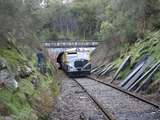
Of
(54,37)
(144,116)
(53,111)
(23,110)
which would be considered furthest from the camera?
(54,37)

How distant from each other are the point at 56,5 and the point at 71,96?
276 ft

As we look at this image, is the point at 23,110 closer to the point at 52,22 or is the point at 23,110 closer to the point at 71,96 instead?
the point at 71,96

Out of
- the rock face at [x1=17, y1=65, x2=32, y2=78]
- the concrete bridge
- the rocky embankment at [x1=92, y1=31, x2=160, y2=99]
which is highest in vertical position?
the rock face at [x1=17, y1=65, x2=32, y2=78]

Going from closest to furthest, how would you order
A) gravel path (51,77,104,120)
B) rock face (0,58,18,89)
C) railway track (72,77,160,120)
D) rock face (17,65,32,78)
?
rock face (0,58,18,89)
railway track (72,77,160,120)
gravel path (51,77,104,120)
rock face (17,65,32,78)

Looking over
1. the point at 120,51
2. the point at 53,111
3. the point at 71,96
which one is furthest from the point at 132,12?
the point at 53,111

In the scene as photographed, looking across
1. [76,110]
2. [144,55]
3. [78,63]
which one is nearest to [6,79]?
[76,110]

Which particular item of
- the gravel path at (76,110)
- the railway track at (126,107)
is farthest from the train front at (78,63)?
the gravel path at (76,110)

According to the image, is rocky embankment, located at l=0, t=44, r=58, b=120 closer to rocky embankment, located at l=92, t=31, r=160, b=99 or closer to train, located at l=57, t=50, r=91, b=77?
rocky embankment, located at l=92, t=31, r=160, b=99

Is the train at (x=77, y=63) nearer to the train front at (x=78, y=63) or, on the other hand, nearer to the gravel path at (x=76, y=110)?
the train front at (x=78, y=63)

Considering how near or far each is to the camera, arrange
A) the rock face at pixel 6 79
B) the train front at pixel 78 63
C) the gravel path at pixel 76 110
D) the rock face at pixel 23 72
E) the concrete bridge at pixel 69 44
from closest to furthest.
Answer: the rock face at pixel 6 79 → the gravel path at pixel 76 110 → the rock face at pixel 23 72 → the train front at pixel 78 63 → the concrete bridge at pixel 69 44

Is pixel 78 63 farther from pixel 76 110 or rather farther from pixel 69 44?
pixel 76 110

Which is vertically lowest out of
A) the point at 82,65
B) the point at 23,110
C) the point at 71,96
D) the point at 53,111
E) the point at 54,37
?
the point at 54,37

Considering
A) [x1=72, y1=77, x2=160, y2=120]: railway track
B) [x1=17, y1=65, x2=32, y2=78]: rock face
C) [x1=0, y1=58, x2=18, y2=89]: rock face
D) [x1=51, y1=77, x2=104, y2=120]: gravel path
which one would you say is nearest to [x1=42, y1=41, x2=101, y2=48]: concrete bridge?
[x1=72, y1=77, x2=160, y2=120]: railway track

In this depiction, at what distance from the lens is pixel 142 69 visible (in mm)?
22812
